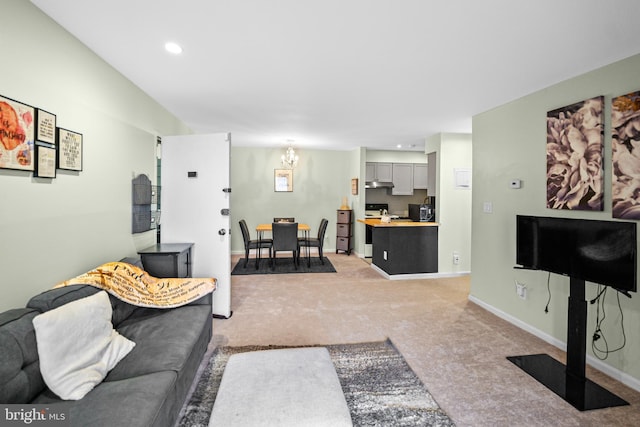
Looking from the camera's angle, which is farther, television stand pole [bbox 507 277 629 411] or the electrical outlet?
the electrical outlet

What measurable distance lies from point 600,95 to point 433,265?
10.9 feet

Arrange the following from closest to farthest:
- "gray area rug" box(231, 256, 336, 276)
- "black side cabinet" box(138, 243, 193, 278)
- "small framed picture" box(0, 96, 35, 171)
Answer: "small framed picture" box(0, 96, 35, 171)
"black side cabinet" box(138, 243, 193, 278)
"gray area rug" box(231, 256, 336, 276)

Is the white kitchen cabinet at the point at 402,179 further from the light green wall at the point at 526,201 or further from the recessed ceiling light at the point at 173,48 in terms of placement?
the recessed ceiling light at the point at 173,48

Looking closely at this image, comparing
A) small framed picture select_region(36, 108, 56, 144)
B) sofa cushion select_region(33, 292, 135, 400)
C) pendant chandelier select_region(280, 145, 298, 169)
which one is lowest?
sofa cushion select_region(33, 292, 135, 400)

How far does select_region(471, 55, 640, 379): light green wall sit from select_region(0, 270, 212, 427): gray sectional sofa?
124 inches

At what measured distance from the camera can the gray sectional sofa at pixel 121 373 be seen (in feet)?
4.26

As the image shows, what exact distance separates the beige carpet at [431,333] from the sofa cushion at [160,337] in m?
0.63

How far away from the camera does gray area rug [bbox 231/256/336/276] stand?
549 centimetres

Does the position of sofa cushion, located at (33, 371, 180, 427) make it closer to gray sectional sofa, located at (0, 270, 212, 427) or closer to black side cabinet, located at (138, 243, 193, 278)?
gray sectional sofa, located at (0, 270, 212, 427)

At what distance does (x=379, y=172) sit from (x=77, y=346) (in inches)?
250

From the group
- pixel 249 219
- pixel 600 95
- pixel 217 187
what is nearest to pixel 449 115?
pixel 600 95

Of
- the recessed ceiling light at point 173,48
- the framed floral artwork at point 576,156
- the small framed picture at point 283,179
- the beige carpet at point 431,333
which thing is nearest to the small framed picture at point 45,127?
the recessed ceiling light at point 173,48

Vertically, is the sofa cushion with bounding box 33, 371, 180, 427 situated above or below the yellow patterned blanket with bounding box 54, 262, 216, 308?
below

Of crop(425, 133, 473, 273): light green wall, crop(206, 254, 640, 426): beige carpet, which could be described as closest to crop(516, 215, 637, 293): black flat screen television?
crop(206, 254, 640, 426): beige carpet
